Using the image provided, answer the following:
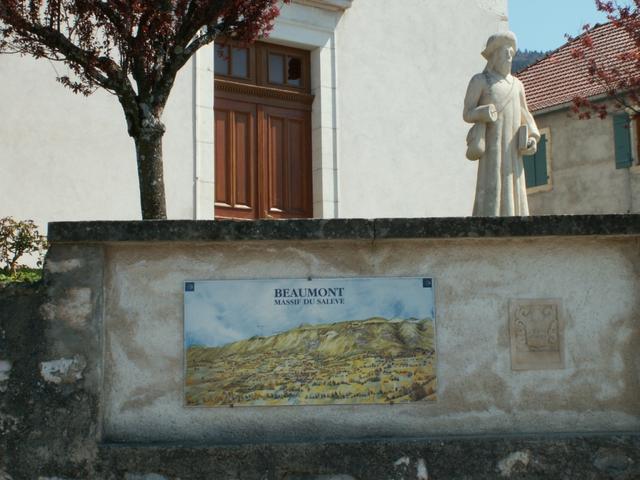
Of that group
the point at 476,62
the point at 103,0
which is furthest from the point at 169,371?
the point at 476,62

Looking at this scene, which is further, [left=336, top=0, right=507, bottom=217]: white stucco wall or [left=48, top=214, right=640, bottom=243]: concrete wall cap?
[left=336, top=0, right=507, bottom=217]: white stucco wall

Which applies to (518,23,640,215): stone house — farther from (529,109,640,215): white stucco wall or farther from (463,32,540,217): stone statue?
(463,32,540,217): stone statue

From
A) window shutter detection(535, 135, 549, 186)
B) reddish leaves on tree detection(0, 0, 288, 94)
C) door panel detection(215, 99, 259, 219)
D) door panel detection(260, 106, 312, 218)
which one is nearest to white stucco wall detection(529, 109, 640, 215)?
window shutter detection(535, 135, 549, 186)

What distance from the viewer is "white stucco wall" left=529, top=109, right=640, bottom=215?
2283cm

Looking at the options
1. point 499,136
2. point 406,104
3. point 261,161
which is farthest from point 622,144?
point 499,136

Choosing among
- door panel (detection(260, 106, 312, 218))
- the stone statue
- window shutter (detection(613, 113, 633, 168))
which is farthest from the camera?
window shutter (detection(613, 113, 633, 168))

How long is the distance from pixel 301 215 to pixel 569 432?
23.8 ft

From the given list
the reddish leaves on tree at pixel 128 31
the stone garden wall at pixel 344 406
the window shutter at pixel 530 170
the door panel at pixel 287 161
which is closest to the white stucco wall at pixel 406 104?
the door panel at pixel 287 161

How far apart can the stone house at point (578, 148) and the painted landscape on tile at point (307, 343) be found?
53.7 feet

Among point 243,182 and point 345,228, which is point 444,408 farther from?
point 243,182

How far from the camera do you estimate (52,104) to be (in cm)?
1112

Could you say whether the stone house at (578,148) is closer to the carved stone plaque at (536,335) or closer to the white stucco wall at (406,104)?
the white stucco wall at (406,104)

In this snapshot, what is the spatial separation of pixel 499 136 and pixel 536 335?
2.70m

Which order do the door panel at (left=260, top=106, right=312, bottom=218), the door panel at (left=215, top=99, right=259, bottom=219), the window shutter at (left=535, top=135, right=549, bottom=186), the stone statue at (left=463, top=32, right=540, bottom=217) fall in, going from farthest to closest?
the window shutter at (left=535, top=135, right=549, bottom=186) → the door panel at (left=260, top=106, right=312, bottom=218) → the door panel at (left=215, top=99, right=259, bottom=219) → the stone statue at (left=463, top=32, right=540, bottom=217)
